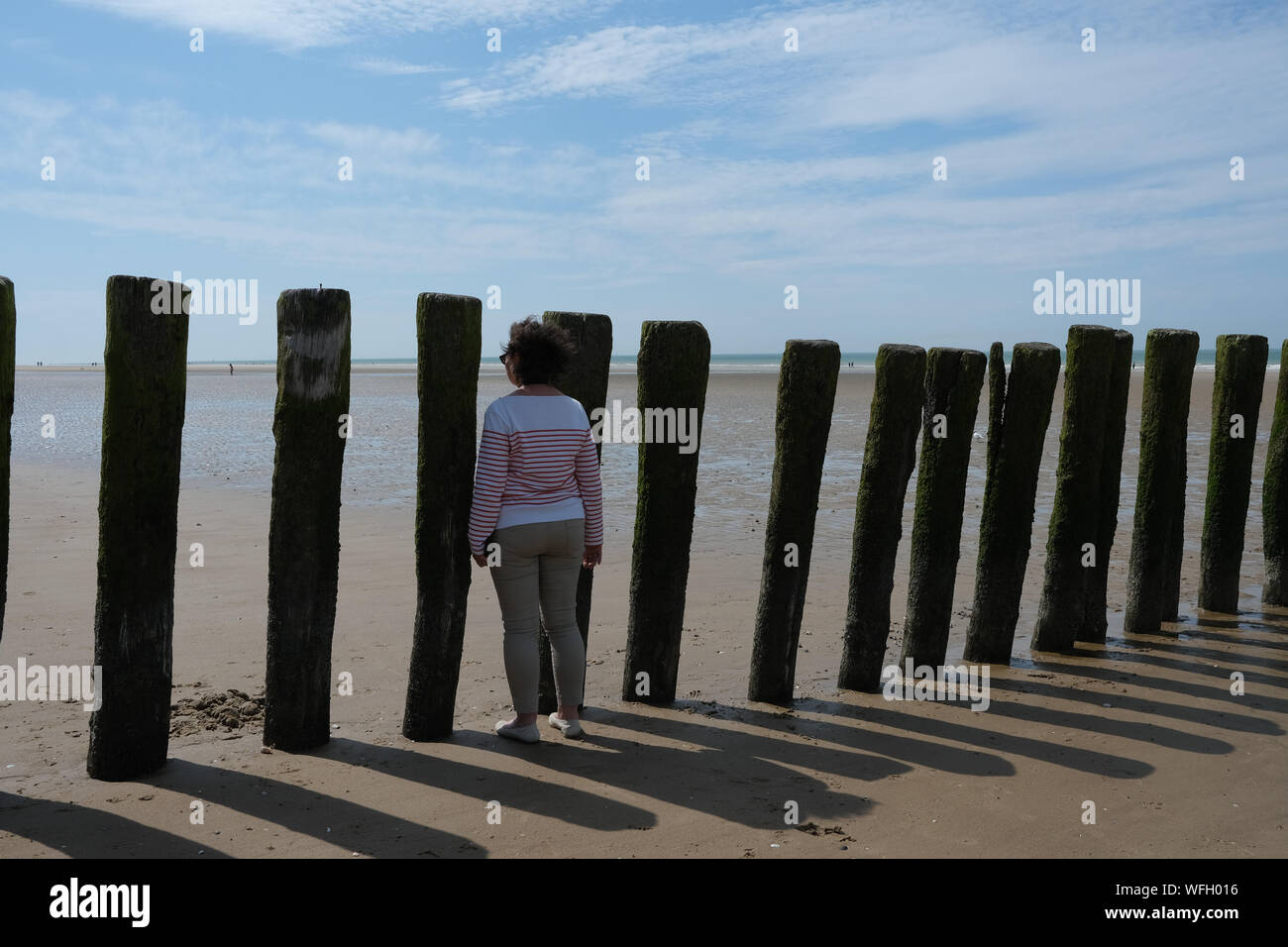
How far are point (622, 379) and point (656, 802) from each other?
4806 cm

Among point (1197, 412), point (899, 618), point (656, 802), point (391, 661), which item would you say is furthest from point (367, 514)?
point (1197, 412)

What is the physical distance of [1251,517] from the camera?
12.8 meters

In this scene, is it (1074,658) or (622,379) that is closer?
(1074,658)

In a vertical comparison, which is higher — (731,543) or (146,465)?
(146,465)

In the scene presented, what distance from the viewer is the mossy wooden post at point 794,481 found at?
5875 millimetres

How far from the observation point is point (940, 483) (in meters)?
6.48

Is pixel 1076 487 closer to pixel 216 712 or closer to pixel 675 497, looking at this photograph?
pixel 675 497

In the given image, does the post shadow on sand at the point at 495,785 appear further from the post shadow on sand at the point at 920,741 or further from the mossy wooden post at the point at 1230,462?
the mossy wooden post at the point at 1230,462

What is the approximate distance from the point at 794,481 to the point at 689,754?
1615 mm

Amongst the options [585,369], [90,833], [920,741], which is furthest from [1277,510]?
[90,833]

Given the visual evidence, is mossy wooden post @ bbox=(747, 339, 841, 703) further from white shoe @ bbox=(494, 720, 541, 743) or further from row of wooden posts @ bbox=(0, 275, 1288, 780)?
white shoe @ bbox=(494, 720, 541, 743)

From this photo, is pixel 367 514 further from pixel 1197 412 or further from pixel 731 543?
pixel 1197 412
